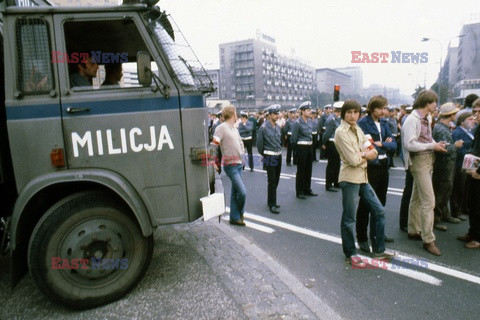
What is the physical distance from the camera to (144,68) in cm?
305

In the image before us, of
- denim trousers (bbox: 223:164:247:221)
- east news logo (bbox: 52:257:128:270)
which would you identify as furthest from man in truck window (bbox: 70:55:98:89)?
denim trousers (bbox: 223:164:247:221)

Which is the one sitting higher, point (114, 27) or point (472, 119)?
point (114, 27)

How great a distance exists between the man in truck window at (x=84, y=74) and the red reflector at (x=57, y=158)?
1.96ft

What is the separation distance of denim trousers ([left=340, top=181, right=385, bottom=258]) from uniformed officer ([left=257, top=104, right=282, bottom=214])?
2442 millimetres

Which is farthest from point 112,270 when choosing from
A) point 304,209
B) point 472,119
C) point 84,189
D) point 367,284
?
point 472,119

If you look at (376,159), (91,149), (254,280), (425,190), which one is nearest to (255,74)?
(376,159)

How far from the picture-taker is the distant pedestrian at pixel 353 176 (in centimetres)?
401

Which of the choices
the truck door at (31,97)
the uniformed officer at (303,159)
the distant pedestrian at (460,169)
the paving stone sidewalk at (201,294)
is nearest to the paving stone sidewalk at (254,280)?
the paving stone sidewalk at (201,294)

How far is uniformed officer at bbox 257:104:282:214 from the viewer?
6.80 m

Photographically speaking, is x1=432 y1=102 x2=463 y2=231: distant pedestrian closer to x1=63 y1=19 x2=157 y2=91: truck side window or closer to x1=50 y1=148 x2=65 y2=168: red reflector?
x1=63 y1=19 x2=157 y2=91: truck side window

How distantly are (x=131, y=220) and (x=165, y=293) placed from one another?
0.80 meters

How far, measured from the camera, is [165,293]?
340 centimetres

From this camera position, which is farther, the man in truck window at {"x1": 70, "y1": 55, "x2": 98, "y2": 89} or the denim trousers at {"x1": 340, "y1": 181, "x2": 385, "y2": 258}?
the denim trousers at {"x1": 340, "y1": 181, "x2": 385, "y2": 258}

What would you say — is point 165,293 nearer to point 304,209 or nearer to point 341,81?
point 304,209
